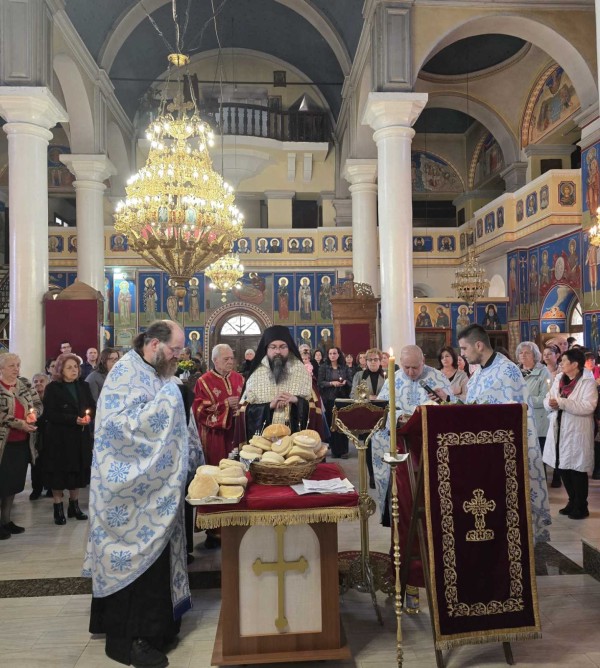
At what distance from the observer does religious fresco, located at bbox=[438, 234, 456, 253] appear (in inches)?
767

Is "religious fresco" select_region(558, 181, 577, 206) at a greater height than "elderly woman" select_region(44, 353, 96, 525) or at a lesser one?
greater

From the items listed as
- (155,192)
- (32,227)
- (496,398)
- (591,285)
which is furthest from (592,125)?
(32,227)

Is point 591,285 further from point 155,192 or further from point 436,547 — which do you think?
point 436,547

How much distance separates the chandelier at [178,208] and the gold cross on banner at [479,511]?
19.9ft

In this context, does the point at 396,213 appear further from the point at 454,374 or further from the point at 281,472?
the point at 281,472

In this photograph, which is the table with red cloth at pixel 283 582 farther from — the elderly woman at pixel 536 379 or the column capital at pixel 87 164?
the column capital at pixel 87 164

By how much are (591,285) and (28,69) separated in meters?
11.0

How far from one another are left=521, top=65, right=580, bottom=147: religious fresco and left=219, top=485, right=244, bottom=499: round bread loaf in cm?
1433

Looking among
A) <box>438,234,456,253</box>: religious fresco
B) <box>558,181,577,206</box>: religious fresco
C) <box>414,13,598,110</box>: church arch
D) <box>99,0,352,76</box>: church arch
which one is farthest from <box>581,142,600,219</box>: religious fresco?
<box>438,234,456,253</box>: religious fresco

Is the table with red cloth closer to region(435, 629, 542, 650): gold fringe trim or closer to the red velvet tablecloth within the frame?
the red velvet tablecloth

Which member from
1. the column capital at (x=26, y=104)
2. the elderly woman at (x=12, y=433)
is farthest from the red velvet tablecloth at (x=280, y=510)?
the column capital at (x=26, y=104)

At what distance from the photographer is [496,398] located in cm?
386

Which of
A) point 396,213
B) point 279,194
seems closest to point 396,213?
point 396,213

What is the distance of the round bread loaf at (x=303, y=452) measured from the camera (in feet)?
9.30
